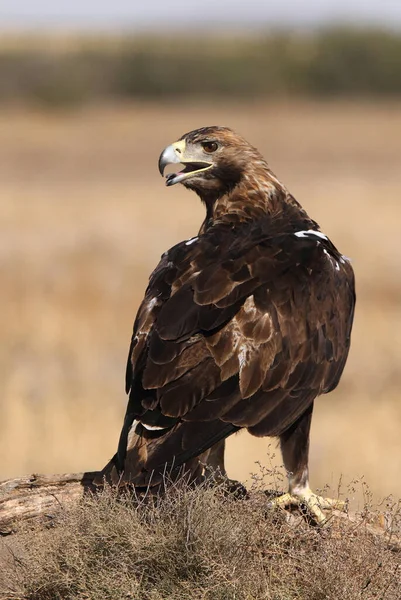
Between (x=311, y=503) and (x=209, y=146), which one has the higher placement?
(x=209, y=146)

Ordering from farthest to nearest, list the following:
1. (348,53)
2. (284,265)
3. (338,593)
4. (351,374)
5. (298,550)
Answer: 1. (348,53)
2. (351,374)
3. (284,265)
4. (298,550)
5. (338,593)

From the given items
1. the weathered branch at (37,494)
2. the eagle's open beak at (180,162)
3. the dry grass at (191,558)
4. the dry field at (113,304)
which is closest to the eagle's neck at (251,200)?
the eagle's open beak at (180,162)

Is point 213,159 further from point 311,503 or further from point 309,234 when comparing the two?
point 311,503

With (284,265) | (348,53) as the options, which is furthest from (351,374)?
(348,53)

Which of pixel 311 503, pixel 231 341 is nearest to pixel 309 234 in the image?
pixel 231 341

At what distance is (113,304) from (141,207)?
8949mm

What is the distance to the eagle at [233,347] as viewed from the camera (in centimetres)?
621

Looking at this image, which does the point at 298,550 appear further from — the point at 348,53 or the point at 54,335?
the point at 348,53

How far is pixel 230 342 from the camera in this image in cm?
645

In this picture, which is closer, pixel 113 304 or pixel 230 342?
pixel 230 342

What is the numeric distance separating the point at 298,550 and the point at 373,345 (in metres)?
11.7

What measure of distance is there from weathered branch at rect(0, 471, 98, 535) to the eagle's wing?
2.24 feet

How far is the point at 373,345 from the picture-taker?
1714 cm

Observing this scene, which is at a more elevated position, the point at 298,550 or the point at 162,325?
the point at 162,325
